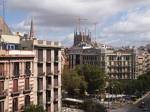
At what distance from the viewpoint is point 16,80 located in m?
59.8

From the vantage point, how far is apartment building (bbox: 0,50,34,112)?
56.8 meters

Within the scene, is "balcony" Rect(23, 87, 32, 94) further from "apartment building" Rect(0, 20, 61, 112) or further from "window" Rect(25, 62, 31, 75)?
"window" Rect(25, 62, 31, 75)

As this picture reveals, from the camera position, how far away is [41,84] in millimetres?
67000

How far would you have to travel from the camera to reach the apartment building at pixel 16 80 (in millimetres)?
56750

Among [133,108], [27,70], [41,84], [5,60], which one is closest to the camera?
[5,60]

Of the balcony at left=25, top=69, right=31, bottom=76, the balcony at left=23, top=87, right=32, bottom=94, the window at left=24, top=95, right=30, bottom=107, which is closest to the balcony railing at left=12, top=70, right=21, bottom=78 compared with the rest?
the balcony at left=25, top=69, right=31, bottom=76

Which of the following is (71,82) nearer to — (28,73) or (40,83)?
(40,83)

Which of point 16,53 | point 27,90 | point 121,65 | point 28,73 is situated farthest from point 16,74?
point 121,65

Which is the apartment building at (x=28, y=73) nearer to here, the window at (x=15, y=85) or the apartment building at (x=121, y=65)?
the window at (x=15, y=85)

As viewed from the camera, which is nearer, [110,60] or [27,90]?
[27,90]

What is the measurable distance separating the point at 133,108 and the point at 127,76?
183 feet

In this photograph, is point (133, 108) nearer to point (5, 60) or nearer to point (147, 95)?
point (147, 95)

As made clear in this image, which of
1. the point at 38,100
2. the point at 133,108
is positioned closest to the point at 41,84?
the point at 38,100

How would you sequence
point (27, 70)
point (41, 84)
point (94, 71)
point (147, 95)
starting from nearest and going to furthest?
point (27, 70)
point (41, 84)
point (94, 71)
point (147, 95)
